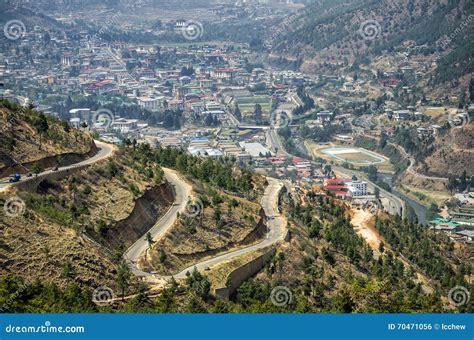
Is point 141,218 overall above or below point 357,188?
above

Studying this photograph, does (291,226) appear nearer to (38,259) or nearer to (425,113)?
(38,259)

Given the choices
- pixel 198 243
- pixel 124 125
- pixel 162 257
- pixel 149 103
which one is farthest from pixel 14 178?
pixel 149 103

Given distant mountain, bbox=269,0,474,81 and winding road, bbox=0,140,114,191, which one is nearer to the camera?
winding road, bbox=0,140,114,191

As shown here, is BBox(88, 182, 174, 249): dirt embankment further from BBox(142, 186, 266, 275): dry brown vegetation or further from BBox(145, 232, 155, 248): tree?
BBox(142, 186, 266, 275): dry brown vegetation

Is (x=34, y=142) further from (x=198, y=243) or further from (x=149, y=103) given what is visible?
(x=149, y=103)

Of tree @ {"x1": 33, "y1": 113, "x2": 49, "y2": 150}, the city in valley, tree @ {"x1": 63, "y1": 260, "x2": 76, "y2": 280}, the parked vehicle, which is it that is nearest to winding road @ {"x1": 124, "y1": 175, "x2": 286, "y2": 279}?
the city in valley

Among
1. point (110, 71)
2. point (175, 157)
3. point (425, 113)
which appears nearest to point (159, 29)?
point (110, 71)

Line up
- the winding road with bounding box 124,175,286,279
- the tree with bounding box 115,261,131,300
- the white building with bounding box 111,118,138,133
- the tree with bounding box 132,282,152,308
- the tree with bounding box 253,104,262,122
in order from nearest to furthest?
the tree with bounding box 132,282,152,308 → the tree with bounding box 115,261,131,300 → the winding road with bounding box 124,175,286,279 → the white building with bounding box 111,118,138,133 → the tree with bounding box 253,104,262,122
